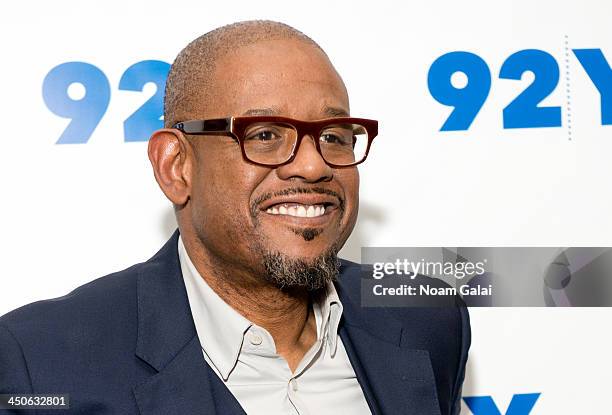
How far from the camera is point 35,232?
2.16m

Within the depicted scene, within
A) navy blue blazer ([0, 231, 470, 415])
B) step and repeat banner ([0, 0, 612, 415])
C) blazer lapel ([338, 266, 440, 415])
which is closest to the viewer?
navy blue blazer ([0, 231, 470, 415])

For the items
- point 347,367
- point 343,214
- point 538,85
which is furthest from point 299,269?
point 538,85

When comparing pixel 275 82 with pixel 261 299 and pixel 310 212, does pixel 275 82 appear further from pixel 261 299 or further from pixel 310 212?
pixel 261 299

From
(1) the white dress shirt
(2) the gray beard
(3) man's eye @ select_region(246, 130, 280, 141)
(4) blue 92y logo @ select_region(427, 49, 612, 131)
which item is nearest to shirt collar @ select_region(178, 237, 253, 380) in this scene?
(1) the white dress shirt

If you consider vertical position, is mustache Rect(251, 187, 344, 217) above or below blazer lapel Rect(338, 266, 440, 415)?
above

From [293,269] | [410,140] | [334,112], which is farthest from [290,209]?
[410,140]

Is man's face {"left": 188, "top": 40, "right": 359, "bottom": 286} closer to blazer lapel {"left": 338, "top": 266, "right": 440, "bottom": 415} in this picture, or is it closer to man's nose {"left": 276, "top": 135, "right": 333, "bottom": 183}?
man's nose {"left": 276, "top": 135, "right": 333, "bottom": 183}

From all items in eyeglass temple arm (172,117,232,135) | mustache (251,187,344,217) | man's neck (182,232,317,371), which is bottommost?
man's neck (182,232,317,371)

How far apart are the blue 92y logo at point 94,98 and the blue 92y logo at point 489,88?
80cm

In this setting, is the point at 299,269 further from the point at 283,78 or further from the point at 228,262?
the point at 283,78

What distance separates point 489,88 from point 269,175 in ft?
3.31

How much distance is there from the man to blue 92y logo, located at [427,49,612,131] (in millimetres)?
654

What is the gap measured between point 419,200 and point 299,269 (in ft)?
2.70

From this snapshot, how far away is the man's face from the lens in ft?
4.99
